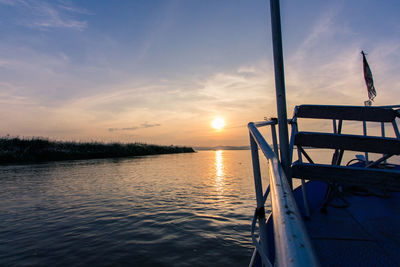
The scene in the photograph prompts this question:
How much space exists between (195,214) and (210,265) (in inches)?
122

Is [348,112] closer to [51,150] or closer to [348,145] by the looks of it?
[348,145]

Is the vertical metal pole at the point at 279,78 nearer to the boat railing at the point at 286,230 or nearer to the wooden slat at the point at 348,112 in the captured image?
the boat railing at the point at 286,230

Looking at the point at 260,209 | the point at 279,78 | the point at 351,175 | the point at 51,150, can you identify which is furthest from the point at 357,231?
the point at 51,150

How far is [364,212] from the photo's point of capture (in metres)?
3.62

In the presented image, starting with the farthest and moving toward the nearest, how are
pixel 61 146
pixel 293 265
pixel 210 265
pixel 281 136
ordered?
pixel 61 146, pixel 210 265, pixel 281 136, pixel 293 265

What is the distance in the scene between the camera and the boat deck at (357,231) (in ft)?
7.67

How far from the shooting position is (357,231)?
293 centimetres

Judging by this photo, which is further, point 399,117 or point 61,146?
point 61,146

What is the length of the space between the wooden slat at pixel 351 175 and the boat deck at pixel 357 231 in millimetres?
775

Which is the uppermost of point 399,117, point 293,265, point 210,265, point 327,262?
point 399,117

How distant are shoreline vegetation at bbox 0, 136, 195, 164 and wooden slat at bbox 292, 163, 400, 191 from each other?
37.4 m

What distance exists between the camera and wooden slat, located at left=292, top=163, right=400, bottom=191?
2207mm

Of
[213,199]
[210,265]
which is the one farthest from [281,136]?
[213,199]

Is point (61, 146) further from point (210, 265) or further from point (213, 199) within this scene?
point (210, 265)
